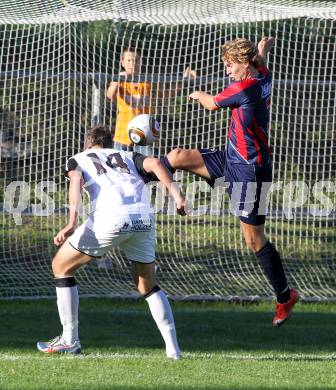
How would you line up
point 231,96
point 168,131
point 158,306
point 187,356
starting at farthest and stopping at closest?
1. point 168,131
2. point 231,96
3. point 187,356
4. point 158,306

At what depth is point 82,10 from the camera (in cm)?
1015

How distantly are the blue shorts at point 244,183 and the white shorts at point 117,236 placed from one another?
3.53ft

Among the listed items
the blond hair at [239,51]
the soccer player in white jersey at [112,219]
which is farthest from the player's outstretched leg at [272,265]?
the blond hair at [239,51]

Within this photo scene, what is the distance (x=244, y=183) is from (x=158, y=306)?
4.49 ft

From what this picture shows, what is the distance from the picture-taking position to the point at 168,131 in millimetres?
10914

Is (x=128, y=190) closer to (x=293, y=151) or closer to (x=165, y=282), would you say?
(x=165, y=282)

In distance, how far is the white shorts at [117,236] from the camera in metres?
6.36

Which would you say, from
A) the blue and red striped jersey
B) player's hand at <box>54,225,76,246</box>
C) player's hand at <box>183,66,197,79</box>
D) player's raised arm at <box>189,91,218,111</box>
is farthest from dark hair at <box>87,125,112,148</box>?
player's hand at <box>183,66,197,79</box>

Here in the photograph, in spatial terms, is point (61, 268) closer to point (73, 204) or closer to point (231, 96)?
point (73, 204)

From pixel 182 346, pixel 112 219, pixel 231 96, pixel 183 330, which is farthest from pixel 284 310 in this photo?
pixel 112 219

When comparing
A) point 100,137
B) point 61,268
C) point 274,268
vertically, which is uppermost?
point 100,137

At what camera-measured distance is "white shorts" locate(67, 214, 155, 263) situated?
6.36 metres

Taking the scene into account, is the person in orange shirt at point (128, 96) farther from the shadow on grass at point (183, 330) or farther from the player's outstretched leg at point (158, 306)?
the player's outstretched leg at point (158, 306)

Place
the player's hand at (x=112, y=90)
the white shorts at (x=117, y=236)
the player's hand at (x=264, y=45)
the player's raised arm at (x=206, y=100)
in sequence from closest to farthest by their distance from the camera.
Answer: the white shorts at (x=117, y=236), the player's raised arm at (x=206, y=100), the player's hand at (x=264, y=45), the player's hand at (x=112, y=90)
